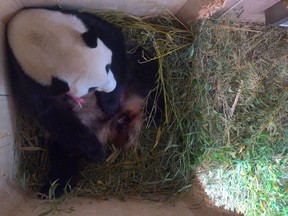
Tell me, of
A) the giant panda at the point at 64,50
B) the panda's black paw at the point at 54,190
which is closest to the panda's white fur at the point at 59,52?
the giant panda at the point at 64,50

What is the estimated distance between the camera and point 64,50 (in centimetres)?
111

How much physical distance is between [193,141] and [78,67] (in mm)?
649

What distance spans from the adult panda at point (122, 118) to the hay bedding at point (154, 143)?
0.12 ft

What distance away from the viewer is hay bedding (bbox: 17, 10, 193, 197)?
4.88ft

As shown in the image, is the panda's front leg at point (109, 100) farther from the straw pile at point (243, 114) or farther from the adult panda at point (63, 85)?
the straw pile at point (243, 114)

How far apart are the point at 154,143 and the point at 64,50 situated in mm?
627

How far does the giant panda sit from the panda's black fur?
3cm

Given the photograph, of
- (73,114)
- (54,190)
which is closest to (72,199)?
(54,190)

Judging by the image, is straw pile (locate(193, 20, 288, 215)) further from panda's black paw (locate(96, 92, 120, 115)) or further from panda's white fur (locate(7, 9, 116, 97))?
panda's white fur (locate(7, 9, 116, 97))

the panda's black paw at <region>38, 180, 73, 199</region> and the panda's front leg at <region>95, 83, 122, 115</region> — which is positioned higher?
the panda's front leg at <region>95, 83, 122, 115</region>

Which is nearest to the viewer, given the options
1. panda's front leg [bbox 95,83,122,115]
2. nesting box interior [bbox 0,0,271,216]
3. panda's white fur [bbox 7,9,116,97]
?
panda's white fur [bbox 7,9,116,97]

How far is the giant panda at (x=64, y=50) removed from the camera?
1101 mm

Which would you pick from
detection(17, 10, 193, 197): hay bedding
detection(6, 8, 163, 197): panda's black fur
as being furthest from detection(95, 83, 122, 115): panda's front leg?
detection(17, 10, 193, 197): hay bedding

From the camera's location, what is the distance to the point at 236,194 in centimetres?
151
